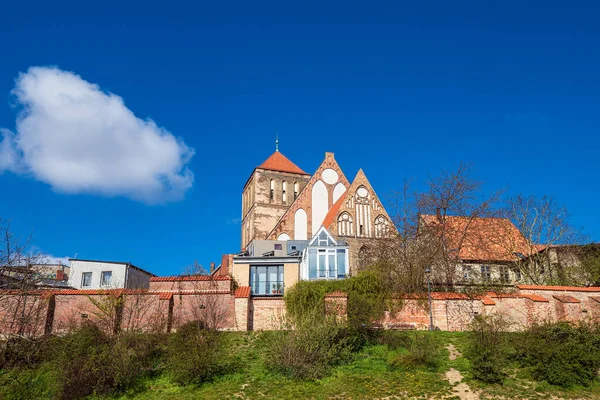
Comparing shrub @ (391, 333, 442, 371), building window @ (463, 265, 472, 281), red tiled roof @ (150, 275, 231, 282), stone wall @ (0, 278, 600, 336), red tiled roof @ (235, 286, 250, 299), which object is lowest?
shrub @ (391, 333, 442, 371)

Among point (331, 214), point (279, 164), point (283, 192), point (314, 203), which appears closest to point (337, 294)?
point (331, 214)

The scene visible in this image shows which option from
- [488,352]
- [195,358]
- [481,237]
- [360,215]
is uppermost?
[360,215]

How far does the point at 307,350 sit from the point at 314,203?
2957cm

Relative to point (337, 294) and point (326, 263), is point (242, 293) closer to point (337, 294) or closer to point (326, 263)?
point (337, 294)

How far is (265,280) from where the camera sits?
33.9 meters

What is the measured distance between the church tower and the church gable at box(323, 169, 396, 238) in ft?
45.7

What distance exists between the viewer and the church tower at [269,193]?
59.4 meters

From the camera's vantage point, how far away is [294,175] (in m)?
62.4

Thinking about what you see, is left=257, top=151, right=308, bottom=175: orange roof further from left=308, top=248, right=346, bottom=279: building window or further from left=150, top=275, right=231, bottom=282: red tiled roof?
left=150, top=275, right=231, bottom=282: red tiled roof

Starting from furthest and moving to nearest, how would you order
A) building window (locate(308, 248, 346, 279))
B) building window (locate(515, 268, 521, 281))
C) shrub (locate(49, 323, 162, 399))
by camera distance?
1. building window (locate(515, 268, 521, 281))
2. building window (locate(308, 248, 346, 279))
3. shrub (locate(49, 323, 162, 399))

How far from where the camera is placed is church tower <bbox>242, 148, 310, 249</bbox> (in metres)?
59.4

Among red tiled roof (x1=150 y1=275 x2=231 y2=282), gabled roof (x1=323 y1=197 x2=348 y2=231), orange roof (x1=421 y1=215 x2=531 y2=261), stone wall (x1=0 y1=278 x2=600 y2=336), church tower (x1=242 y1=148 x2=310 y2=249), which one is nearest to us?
stone wall (x1=0 y1=278 x2=600 y2=336)

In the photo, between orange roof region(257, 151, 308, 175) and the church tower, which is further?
orange roof region(257, 151, 308, 175)

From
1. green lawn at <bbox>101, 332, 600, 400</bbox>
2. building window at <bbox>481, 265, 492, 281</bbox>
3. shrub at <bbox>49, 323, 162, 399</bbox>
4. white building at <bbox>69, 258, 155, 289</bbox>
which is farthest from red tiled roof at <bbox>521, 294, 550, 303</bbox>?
white building at <bbox>69, 258, 155, 289</bbox>
